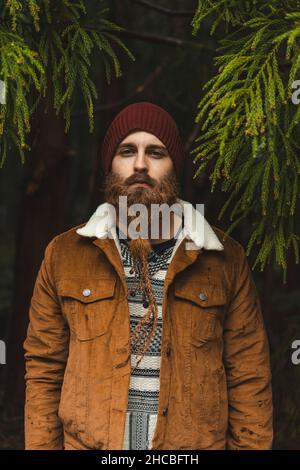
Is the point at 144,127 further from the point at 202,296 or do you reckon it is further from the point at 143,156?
the point at 202,296

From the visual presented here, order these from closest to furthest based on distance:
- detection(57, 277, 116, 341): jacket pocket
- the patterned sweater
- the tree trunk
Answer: the patterned sweater < detection(57, 277, 116, 341): jacket pocket < the tree trunk

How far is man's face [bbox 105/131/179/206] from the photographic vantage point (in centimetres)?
367

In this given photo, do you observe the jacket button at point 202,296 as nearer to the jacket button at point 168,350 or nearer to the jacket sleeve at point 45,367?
the jacket button at point 168,350

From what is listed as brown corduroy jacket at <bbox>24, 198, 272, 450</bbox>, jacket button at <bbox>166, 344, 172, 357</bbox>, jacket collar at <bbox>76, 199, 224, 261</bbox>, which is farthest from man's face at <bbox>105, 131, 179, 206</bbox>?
jacket button at <bbox>166, 344, 172, 357</bbox>

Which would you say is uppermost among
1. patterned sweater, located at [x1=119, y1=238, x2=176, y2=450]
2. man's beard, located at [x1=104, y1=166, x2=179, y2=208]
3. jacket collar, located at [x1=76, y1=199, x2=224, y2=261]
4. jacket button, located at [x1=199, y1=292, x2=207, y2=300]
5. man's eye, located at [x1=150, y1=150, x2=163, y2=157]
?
man's eye, located at [x1=150, y1=150, x2=163, y2=157]

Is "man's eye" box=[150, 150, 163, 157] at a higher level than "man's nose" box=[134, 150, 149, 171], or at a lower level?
higher

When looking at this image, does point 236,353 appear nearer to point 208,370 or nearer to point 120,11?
point 208,370

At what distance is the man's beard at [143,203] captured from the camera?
3.53 m

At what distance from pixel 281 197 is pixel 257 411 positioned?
3.54ft

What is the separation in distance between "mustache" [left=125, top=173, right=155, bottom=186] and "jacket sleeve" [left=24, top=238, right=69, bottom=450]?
598 mm

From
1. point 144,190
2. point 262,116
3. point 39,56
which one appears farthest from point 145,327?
point 39,56

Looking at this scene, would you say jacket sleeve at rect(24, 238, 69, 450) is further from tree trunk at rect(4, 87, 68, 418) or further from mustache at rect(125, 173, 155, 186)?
tree trunk at rect(4, 87, 68, 418)

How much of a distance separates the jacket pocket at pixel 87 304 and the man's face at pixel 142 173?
1.50 ft

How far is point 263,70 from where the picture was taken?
129 inches
